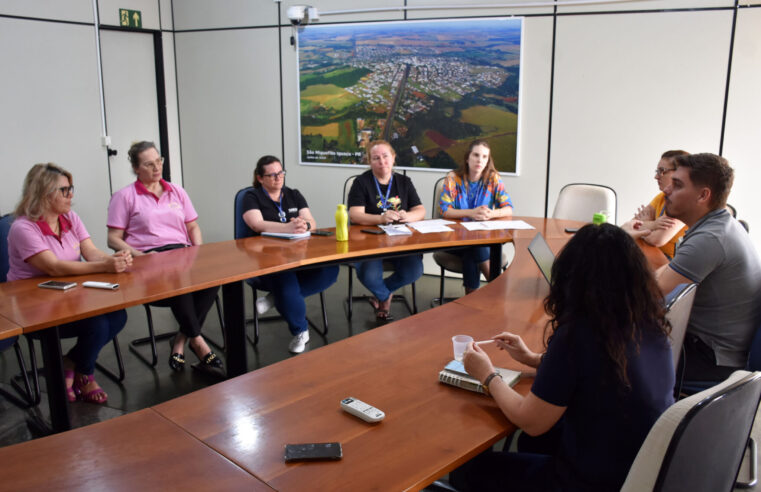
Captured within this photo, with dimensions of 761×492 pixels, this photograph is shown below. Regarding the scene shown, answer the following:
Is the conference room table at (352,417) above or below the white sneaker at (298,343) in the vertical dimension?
above

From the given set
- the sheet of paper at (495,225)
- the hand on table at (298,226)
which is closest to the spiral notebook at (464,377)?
the hand on table at (298,226)

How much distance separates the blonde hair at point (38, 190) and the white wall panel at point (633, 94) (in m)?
3.76

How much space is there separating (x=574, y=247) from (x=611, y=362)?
0.98 ft

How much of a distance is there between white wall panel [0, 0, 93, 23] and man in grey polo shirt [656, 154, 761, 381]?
16.5 feet

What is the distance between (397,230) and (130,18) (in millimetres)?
3671

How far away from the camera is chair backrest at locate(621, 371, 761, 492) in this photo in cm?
116

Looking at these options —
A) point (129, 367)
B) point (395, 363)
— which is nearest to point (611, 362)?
point (395, 363)

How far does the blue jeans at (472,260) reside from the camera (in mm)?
4277

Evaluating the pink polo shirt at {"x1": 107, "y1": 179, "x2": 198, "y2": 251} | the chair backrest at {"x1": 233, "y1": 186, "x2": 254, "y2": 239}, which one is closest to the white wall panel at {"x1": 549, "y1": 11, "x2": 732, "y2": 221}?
the chair backrest at {"x1": 233, "y1": 186, "x2": 254, "y2": 239}

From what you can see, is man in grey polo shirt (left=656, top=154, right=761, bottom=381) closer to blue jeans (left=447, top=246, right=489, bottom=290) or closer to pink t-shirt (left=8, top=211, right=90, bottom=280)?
blue jeans (left=447, top=246, right=489, bottom=290)

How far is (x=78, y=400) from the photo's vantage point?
10.6 feet

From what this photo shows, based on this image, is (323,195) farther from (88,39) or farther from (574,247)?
(574,247)

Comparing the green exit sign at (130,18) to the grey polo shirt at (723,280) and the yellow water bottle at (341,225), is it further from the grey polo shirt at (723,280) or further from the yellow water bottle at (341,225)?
the grey polo shirt at (723,280)

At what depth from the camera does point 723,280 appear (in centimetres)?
232
